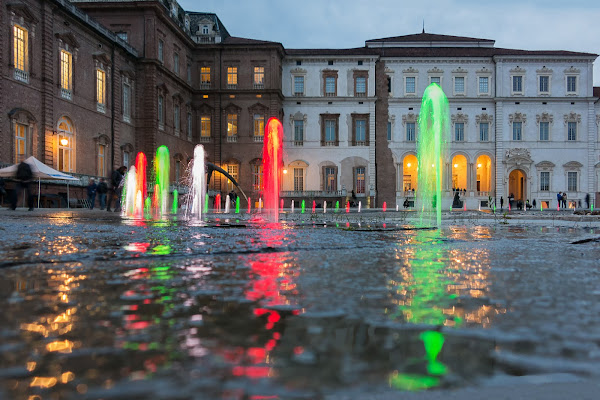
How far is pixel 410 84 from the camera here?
42.9m

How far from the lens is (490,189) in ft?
143

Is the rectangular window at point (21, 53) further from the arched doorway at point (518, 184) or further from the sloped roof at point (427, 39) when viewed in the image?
the arched doorway at point (518, 184)

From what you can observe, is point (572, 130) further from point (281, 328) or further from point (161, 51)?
point (281, 328)

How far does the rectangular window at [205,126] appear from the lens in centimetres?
4150

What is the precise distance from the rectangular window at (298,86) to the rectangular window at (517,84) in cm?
1785

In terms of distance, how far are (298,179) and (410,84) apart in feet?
40.6

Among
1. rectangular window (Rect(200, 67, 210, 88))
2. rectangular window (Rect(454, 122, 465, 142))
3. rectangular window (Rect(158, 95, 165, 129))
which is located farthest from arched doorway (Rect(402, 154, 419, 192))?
rectangular window (Rect(158, 95, 165, 129))

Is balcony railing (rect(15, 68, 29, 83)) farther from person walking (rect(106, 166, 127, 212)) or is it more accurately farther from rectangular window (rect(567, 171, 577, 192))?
rectangular window (rect(567, 171, 577, 192))

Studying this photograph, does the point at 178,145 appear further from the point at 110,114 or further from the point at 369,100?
the point at 369,100

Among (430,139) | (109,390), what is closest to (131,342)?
(109,390)

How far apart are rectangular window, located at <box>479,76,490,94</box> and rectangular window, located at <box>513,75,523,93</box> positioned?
7.09 ft

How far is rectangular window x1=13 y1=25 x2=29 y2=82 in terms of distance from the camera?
21578 millimetres

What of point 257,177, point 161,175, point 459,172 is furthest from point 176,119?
point 459,172

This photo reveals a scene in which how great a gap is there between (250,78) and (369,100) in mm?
10083
